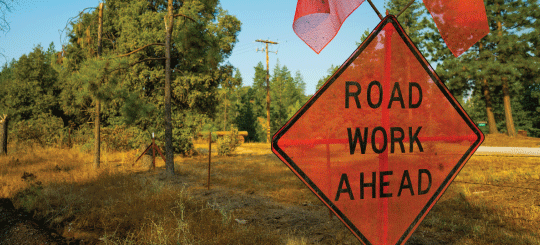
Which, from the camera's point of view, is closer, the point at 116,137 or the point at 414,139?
the point at 414,139

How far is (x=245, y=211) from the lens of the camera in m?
6.46

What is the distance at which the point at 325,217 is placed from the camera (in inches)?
240

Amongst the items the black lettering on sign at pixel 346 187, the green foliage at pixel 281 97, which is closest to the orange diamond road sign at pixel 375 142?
the black lettering on sign at pixel 346 187

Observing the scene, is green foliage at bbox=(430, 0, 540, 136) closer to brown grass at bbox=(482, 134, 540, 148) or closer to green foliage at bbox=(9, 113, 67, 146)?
brown grass at bbox=(482, 134, 540, 148)

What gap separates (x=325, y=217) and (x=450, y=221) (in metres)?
2.24

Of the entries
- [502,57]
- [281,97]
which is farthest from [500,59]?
[281,97]

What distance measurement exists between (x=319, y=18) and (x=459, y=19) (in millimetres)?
1000

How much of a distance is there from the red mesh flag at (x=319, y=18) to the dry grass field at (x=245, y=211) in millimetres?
3011

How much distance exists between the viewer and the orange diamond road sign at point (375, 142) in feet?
6.54

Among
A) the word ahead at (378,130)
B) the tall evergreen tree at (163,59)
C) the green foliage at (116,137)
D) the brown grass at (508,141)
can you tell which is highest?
the tall evergreen tree at (163,59)

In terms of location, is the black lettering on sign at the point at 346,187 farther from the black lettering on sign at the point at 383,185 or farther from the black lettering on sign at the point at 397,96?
the black lettering on sign at the point at 397,96

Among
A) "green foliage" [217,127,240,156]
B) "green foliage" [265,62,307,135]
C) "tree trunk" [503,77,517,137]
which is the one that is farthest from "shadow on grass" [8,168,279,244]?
"green foliage" [265,62,307,135]

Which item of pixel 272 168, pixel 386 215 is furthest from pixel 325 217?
pixel 272 168

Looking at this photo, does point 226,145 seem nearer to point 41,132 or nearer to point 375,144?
point 41,132
